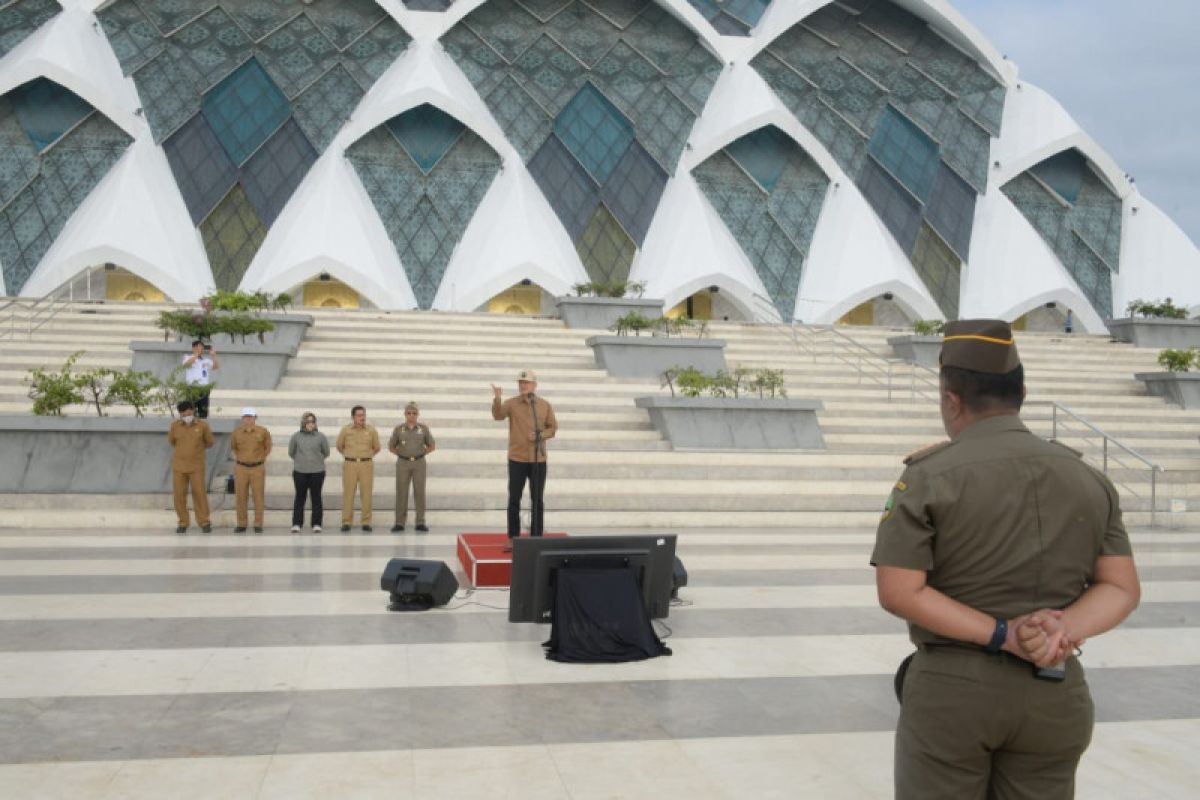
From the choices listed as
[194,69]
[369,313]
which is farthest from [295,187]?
[369,313]

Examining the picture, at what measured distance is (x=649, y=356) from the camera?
18.1m

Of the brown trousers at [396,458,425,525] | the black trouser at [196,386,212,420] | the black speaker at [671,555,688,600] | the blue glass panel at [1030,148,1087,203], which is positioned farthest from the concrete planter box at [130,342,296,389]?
the blue glass panel at [1030,148,1087,203]

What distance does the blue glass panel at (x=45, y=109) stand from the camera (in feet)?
102

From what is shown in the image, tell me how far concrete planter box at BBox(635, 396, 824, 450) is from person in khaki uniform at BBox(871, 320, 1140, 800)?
39.3ft

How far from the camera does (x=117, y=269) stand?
3058 cm

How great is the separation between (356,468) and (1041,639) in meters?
9.84

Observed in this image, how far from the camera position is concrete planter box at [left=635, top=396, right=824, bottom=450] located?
47.4 ft

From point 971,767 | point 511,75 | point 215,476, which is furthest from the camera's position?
point 511,75

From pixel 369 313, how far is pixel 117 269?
11.9 metres

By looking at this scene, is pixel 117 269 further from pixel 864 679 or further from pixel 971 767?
pixel 971 767

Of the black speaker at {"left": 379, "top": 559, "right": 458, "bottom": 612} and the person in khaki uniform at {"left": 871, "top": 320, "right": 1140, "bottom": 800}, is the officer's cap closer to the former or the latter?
the person in khaki uniform at {"left": 871, "top": 320, "right": 1140, "bottom": 800}

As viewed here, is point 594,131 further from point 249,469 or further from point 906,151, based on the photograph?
point 249,469

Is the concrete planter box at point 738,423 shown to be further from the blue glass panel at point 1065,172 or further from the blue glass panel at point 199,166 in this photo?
the blue glass panel at point 1065,172

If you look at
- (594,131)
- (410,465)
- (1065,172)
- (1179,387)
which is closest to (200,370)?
(410,465)
